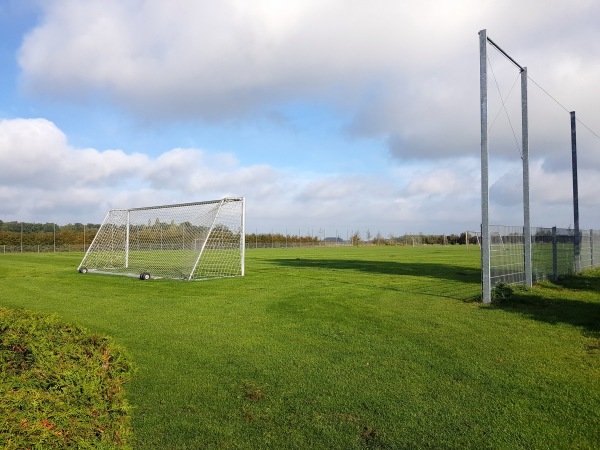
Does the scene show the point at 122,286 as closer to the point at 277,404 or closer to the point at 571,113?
the point at 277,404

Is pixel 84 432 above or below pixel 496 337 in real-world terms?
above

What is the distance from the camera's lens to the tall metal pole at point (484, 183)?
31.8 ft

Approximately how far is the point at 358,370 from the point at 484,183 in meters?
6.55

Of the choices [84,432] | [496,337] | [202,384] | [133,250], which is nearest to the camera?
[84,432]

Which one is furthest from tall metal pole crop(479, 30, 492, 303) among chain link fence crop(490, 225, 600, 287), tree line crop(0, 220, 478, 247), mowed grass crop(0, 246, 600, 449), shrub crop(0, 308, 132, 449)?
tree line crop(0, 220, 478, 247)

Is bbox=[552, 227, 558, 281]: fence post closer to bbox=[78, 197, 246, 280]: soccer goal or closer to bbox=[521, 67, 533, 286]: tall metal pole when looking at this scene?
bbox=[521, 67, 533, 286]: tall metal pole

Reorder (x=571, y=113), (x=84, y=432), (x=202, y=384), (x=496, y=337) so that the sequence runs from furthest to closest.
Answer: (x=571, y=113)
(x=496, y=337)
(x=202, y=384)
(x=84, y=432)

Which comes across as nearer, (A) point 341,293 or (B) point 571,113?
(A) point 341,293

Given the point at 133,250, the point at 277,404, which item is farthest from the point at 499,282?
the point at 133,250

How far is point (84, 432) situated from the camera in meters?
2.29

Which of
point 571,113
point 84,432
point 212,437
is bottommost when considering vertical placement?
point 212,437

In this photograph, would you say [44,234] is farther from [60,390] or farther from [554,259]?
[60,390]

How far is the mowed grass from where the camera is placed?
3.51m

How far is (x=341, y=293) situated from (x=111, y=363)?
334 inches
